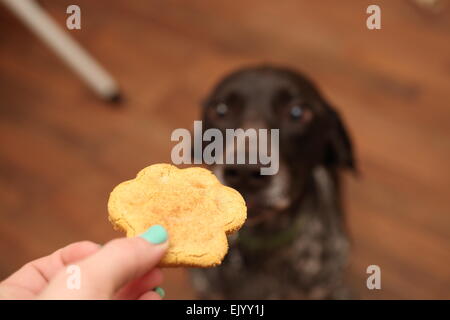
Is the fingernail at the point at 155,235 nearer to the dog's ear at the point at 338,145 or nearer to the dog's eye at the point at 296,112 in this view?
the dog's eye at the point at 296,112

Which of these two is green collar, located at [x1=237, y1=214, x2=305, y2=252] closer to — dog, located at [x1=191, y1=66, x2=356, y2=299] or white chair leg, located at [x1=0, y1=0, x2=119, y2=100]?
dog, located at [x1=191, y1=66, x2=356, y2=299]

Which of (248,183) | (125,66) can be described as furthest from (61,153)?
(248,183)

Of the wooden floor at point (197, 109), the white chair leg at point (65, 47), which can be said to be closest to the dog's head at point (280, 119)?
the wooden floor at point (197, 109)

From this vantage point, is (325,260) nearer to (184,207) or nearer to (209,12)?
(184,207)

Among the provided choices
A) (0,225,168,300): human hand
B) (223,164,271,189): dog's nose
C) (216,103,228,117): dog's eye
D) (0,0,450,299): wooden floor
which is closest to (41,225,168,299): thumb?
(0,225,168,300): human hand

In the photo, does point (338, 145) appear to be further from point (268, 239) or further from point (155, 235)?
point (155, 235)
